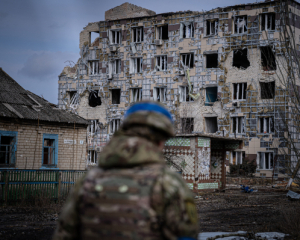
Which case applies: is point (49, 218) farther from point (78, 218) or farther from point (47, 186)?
point (78, 218)

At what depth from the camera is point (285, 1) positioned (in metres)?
10.3

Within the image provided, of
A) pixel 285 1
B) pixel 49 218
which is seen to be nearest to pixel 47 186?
pixel 49 218

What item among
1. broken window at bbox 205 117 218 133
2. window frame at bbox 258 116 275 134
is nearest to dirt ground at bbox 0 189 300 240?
Result: window frame at bbox 258 116 275 134

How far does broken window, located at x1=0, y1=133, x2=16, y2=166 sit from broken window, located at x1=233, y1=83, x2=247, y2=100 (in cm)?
2096

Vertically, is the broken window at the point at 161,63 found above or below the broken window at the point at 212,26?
below

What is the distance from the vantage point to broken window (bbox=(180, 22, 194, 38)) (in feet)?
118

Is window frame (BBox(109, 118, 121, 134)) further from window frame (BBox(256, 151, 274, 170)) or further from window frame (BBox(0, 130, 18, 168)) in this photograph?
window frame (BBox(0, 130, 18, 168))

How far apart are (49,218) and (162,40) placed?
91.8 ft

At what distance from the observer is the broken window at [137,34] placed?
126ft

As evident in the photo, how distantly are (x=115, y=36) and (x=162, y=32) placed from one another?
16.1ft

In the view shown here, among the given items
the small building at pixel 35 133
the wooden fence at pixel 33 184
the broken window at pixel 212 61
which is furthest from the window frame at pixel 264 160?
the wooden fence at pixel 33 184

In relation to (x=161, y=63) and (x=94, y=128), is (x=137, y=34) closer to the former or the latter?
(x=161, y=63)

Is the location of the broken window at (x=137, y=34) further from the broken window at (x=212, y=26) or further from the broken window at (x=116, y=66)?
the broken window at (x=212, y=26)

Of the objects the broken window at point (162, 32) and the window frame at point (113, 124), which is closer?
the broken window at point (162, 32)
